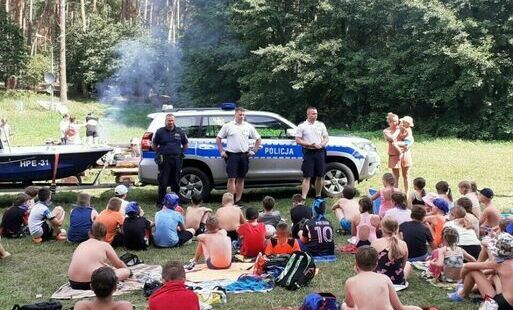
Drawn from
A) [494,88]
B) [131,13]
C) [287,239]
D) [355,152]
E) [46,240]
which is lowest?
[46,240]

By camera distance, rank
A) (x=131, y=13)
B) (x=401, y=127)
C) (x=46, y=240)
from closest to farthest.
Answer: (x=46, y=240)
(x=401, y=127)
(x=131, y=13)

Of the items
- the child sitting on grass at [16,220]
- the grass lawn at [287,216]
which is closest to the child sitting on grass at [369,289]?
the grass lawn at [287,216]

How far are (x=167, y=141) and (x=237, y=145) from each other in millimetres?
1319

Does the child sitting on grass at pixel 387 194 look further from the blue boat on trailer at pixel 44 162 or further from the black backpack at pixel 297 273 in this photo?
the blue boat on trailer at pixel 44 162

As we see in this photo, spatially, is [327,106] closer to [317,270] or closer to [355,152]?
[355,152]

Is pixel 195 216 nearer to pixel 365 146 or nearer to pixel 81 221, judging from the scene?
pixel 81 221

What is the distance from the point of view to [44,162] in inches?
435

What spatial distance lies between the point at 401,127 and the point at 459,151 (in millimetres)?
10149

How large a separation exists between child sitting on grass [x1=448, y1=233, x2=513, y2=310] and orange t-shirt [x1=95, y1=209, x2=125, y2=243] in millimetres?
4829

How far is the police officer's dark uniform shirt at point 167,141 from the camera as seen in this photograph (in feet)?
34.9

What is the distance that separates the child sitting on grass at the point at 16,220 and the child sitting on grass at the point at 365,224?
5.18 meters

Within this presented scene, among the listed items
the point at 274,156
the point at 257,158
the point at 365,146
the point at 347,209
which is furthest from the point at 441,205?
the point at 257,158

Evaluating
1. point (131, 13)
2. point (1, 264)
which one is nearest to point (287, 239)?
point (1, 264)

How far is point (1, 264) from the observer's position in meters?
7.58
